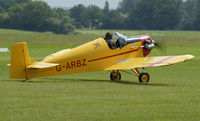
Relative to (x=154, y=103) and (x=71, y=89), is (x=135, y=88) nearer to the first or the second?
(x=71, y=89)

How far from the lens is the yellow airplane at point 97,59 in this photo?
1731 centimetres

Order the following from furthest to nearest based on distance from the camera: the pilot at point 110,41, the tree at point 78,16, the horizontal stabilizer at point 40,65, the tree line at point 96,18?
the tree at point 78,16
the tree line at point 96,18
the pilot at point 110,41
the horizontal stabilizer at point 40,65

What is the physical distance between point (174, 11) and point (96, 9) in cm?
2641

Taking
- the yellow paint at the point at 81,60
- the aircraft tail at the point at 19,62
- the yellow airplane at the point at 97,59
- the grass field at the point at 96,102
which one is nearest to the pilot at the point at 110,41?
the yellow airplane at the point at 97,59

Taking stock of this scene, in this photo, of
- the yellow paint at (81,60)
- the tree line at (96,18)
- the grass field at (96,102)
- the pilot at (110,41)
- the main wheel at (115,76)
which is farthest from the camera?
the tree line at (96,18)

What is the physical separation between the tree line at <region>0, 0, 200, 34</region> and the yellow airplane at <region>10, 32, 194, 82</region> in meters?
89.0

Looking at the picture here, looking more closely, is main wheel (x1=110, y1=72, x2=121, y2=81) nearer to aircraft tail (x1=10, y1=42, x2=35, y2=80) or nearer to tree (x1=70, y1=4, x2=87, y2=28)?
aircraft tail (x1=10, y1=42, x2=35, y2=80)

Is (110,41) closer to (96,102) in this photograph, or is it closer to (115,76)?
(115,76)

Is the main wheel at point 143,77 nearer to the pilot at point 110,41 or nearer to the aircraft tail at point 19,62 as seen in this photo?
the pilot at point 110,41

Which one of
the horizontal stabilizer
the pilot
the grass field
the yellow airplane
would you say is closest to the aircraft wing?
the yellow airplane

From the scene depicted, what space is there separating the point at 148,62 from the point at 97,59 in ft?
6.58

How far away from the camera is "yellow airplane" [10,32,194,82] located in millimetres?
17312

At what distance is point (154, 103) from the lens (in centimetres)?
1273

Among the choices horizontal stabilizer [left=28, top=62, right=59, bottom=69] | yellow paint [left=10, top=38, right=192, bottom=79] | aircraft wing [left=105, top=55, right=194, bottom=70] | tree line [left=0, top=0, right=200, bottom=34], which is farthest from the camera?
tree line [left=0, top=0, right=200, bottom=34]
